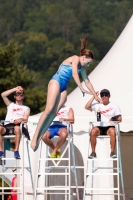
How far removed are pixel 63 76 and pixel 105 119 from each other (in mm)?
2145

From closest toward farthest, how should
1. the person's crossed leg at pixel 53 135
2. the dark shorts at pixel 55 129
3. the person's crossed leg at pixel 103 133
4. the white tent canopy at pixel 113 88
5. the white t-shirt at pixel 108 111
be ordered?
the person's crossed leg at pixel 103 133 → the person's crossed leg at pixel 53 135 → the dark shorts at pixel 55 129 → the white t-shirt at pixel 108 111 → the white tent canopy at pixel 113 88

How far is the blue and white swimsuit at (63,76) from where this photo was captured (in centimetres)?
903

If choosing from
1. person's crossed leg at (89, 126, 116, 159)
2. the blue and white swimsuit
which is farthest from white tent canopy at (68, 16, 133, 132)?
the blue and white swimsuit

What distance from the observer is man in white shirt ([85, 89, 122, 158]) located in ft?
34.8

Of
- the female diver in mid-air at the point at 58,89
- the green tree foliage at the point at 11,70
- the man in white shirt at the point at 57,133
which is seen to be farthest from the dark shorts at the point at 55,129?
the green tree foliage at the point at 11,70

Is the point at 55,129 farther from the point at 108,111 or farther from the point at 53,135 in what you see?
the point at 108,111

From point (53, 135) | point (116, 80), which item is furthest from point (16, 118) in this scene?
point (116, 80)

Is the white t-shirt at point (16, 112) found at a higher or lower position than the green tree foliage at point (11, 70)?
lower

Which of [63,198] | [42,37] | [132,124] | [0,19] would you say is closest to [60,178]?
[63,198]

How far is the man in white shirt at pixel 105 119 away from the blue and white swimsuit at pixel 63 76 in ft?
4.97

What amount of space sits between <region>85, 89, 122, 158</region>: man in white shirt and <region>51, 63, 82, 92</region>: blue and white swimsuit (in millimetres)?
1514

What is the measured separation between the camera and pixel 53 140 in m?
11.5

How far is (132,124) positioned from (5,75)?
2132 centimetres

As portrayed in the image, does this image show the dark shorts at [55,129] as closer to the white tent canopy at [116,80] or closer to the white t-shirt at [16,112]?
the white t-shirt at [16,112]
